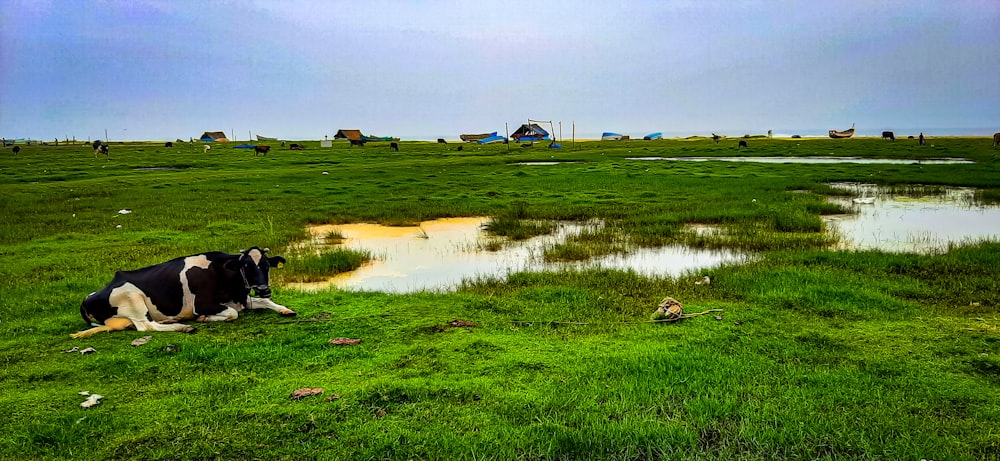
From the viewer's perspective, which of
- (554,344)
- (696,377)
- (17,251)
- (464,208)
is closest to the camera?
(696,377)

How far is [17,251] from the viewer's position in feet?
41.7

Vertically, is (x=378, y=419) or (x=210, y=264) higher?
(x=210, y=264)

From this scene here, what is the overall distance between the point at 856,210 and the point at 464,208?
1253 cm

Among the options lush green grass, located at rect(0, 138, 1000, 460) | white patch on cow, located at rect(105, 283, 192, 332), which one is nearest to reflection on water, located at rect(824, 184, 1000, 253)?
lush green grass, located at rect(0, 138, 1000, 460)

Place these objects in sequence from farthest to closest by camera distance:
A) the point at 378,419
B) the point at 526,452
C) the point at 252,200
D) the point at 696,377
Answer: the point at 252,200, the point at 696,377, the point at 378,419, the point at 526,452

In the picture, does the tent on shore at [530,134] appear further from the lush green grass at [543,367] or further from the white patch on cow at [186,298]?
the white patch on cow at [186,298]

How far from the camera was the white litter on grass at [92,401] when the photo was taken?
5133 millimetres

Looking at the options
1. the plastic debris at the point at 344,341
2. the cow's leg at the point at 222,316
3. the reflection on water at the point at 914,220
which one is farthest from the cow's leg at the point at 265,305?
the reflection on water at the point at 914,220

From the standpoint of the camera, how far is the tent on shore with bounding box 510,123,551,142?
91.1m

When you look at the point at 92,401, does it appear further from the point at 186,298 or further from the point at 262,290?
the point at 262,290

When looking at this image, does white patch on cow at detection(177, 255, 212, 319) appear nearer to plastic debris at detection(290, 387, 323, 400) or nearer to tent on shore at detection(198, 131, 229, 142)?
plastic debris at detection(290, 387, 323, 400)

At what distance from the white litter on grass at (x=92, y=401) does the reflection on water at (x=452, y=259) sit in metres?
4.93

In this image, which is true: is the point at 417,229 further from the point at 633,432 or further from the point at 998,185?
the point at 998,185

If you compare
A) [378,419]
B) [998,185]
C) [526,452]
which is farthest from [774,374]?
[998,185]
